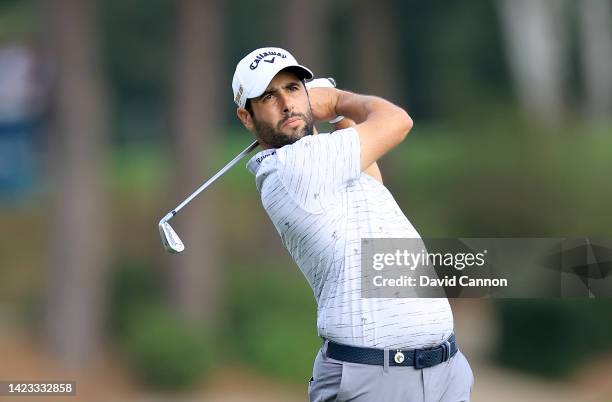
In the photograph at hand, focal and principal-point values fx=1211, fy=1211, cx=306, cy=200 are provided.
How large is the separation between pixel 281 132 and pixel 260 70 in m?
0.22

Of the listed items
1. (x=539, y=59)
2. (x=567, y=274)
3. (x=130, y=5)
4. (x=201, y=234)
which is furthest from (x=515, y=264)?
(x=130, y=5)

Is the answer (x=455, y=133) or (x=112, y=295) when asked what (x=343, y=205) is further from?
(x=455, y=133)

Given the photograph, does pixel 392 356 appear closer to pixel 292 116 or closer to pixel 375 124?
pixel 375 124

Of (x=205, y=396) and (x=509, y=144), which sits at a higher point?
(x=509, y=144)

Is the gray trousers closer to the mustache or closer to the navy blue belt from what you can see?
the navy blue belt

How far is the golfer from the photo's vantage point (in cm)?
382

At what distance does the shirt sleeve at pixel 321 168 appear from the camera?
12.5 feet

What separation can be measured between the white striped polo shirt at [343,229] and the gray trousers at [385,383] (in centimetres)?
8

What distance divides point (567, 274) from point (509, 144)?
1142 cm

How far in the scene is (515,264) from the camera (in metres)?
5.83

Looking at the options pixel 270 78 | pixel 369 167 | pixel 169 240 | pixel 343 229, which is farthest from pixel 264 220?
pixel 343 229

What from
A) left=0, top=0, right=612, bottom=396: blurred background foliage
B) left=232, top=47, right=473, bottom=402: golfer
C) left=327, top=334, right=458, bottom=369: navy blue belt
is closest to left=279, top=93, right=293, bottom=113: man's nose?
left=232, top=47, right=473, bottom=402: golfer

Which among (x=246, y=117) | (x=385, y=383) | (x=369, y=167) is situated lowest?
(x=385, y=383)

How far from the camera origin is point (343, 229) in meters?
3.84
